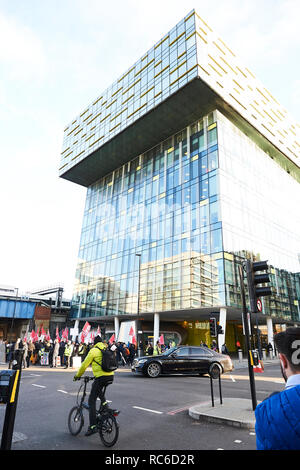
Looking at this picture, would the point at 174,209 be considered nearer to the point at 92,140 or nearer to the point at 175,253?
the point at 175,253

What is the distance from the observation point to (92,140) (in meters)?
51.2

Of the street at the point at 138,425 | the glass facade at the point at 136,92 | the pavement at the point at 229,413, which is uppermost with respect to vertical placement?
the glass facade at the point at 136,92

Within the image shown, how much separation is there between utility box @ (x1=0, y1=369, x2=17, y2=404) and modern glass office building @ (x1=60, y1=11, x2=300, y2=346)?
27.1m

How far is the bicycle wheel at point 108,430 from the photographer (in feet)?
16.7

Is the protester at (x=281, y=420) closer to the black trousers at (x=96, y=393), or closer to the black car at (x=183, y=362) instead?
the black trousers at (x=96, y=393)

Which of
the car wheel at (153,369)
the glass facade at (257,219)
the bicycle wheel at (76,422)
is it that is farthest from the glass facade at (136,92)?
the bicycle wheel at (76,422)

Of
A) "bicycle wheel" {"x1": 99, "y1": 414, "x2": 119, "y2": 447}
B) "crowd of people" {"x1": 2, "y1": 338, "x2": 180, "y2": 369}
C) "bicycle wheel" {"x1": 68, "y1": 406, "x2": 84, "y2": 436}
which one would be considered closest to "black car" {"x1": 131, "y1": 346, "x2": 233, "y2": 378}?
"crowd of people" {"x1": 2, "y1": 338, "x2": 180, "y2": 369}

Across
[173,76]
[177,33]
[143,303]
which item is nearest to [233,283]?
[143,303]

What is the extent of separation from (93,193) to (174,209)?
2333cm

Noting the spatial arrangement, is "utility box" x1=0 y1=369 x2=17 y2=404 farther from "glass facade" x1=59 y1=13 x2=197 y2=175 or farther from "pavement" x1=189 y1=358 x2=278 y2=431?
"glass facade" x1=59 y1=13 x2=197 y2=175

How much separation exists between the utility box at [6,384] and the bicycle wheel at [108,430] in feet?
5.67

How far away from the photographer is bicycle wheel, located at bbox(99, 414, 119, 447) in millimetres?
5094

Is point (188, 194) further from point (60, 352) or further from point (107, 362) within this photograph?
point (107, 362)

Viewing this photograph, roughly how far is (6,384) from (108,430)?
1.93m
